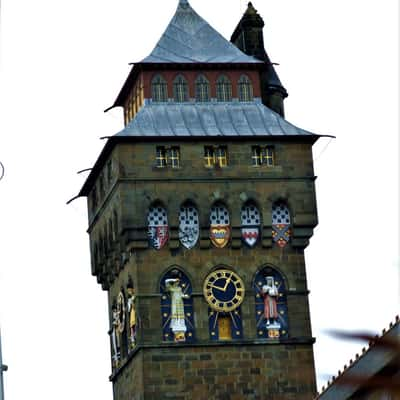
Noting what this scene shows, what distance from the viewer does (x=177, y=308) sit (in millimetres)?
50375

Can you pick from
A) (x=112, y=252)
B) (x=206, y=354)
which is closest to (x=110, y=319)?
(x=112, y=252)

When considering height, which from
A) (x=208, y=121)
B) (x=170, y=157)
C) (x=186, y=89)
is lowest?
(x=170, y=157)

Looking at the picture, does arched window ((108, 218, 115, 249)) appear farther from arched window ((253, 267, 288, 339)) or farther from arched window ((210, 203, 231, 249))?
arched window ((253, 267, 288, 339))

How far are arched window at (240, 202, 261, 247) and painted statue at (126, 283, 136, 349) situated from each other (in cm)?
394

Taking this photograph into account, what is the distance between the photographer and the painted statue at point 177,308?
165ft

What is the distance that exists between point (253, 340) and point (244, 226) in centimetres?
365

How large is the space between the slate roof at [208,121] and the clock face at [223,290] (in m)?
4.47

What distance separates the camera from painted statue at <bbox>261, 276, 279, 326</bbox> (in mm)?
50938

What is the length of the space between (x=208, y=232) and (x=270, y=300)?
289 centimetres

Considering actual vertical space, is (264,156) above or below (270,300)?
above

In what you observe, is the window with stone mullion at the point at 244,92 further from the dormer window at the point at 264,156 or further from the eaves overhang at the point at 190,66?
the dormer window at the point at 264,156

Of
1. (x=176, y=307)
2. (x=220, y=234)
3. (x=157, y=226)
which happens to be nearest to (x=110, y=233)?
(x=157, y=226)

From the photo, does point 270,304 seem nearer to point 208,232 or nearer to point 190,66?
point 208,232

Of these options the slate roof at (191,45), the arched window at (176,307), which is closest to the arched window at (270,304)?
the arched window at (176,307)
